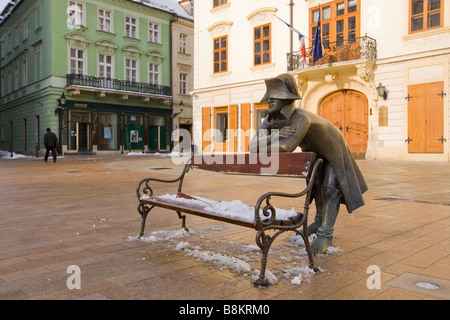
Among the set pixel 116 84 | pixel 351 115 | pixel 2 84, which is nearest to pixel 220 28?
pixel 351 115

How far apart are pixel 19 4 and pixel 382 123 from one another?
29092 millimetres

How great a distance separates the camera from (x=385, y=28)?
18656 millimetres

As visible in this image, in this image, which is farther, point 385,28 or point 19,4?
point 19,4

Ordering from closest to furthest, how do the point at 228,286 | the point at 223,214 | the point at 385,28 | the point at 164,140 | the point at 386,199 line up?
the point at 228,286, the point at 223,214, the point at 386,199, the point at 385,28, the point at 164,140

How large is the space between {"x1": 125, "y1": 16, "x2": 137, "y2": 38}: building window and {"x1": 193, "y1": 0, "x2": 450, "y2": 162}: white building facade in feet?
30.8

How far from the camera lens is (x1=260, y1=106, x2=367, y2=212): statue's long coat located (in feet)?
11.4

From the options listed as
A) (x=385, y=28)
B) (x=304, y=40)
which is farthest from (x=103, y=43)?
(x=385, y=28)

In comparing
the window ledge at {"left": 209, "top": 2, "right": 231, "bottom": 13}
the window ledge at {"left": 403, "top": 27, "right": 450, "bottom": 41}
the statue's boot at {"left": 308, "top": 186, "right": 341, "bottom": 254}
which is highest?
the window ledge at {"left": 209, "top": 2, "right": 231, "bottom": 13}

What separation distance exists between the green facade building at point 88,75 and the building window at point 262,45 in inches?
491

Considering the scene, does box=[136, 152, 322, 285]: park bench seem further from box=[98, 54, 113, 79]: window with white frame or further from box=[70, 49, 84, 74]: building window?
box=[98, 54, 113, 79]: window with white frame

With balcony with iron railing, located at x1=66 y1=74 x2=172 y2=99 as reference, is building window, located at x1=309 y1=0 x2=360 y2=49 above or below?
above

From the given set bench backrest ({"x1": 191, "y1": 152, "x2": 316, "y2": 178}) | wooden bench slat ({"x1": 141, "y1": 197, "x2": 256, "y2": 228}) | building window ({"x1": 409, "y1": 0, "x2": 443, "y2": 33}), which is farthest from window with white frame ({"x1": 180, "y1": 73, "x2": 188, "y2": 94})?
bench backrest ({"x1": 191, "y1": 152, "x2": 316, "y2": 178})
